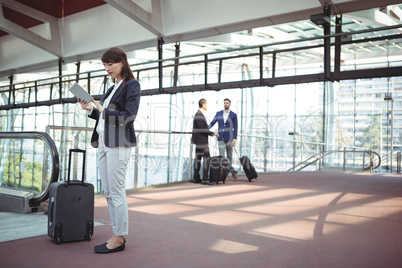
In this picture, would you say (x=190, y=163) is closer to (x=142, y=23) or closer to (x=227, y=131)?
(x=227, y=131)

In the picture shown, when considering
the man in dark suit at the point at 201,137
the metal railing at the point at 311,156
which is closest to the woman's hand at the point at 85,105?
the man in dark suit at the point at 201,137

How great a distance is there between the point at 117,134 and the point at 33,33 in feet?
38.6

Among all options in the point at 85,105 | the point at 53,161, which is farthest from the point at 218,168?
the point at 85,105

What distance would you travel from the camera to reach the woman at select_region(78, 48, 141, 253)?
2.49m

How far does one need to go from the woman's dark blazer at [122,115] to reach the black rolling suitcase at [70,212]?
689 millimetres

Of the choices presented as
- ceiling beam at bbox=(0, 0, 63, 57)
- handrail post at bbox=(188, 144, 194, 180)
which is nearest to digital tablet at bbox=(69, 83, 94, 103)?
handrail post at bbox=(188, 144, 194, 180)

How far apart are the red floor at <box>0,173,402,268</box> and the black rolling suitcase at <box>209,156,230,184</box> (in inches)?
48.2

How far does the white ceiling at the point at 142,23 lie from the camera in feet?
29.3

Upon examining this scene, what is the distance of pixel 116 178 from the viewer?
2.51 meters

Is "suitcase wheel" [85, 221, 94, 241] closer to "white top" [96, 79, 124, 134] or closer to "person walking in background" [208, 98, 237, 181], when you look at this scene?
Answer: "white top" [96, 79, 124, 134]

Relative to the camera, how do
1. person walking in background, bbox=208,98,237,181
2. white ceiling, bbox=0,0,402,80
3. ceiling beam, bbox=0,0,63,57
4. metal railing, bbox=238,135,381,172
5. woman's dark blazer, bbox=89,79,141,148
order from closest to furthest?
woman's dark blazer, bbox=89,79,141,148, person walking in background, bbox=208,98,237,181, white ceiling, bbox=0,0,402,80, ceiling beam, bbox=0,0,63,57, metal railing, bbox=238,135,381,172

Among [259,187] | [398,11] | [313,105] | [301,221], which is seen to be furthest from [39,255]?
[313,105]

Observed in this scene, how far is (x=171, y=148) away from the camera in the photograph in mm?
8055

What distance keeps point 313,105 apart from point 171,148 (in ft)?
42.9
